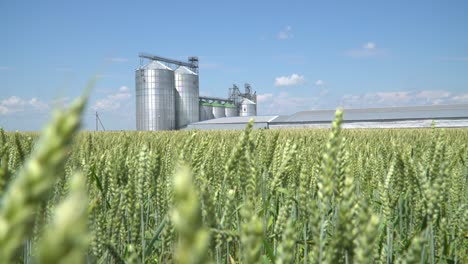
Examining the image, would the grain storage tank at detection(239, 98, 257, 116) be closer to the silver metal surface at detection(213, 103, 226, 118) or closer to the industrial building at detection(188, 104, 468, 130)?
the silver metal surface at detection(213, 103, 226, 118)

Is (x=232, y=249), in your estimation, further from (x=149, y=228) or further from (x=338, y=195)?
(x=338, y=195)

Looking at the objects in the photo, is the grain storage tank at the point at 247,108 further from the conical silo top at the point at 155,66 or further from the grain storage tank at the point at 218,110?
the conical silo top at the point at 155,66

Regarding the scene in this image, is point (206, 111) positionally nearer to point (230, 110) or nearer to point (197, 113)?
point (197, 113)

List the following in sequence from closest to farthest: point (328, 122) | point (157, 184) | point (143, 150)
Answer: point (143, 150) → point (157, 184) → point (328, 122)

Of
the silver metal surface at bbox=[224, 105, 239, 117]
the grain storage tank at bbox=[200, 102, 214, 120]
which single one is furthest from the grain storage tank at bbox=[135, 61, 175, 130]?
the silver metal surface at bbox=[224, 105, 239, 117]

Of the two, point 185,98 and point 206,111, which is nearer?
point 185,98

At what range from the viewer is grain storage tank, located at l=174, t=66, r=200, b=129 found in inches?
1672

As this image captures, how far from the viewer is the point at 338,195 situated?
1.11 meters

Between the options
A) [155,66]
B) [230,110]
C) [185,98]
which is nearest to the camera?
[155,66]

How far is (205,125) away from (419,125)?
20.4m

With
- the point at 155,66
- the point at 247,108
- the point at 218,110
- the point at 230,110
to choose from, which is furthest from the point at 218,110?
the point at 155,66

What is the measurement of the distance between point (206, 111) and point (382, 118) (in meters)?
21.5

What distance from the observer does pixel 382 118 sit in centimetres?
3238

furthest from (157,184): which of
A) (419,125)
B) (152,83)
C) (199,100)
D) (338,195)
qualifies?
(199,100)
